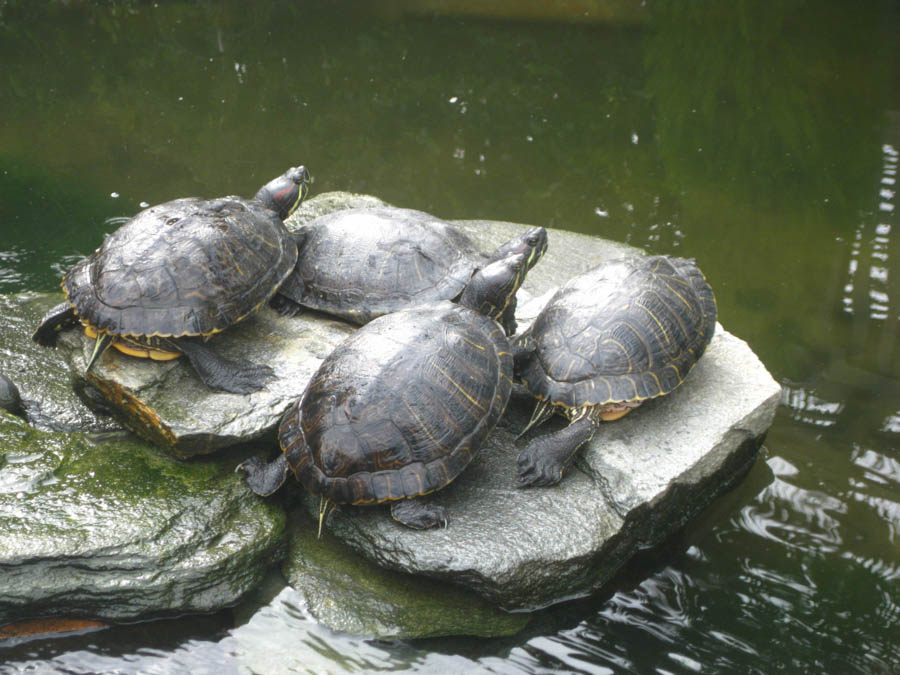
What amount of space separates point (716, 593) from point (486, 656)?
1283mm

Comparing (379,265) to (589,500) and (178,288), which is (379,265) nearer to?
(178,288)

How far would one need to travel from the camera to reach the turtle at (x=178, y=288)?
4.06 meters

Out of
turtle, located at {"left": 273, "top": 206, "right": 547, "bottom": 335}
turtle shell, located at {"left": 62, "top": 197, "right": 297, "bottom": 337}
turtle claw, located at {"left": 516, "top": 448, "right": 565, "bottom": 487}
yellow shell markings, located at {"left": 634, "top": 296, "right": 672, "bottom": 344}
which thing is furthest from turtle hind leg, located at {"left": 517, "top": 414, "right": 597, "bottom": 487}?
turtle shell, located at {"left": 62, "top": 197, "right": 297, "bottom": 337}

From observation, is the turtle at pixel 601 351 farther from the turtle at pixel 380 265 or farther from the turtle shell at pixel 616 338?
the turtle at pixel 380 265

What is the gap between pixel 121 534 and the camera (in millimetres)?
3562

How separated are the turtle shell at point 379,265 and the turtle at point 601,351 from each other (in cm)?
65

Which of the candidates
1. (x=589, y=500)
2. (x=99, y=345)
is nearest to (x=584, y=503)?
(x=589, y=500)

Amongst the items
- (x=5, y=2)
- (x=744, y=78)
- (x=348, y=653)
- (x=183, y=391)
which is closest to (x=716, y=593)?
(x=348, y=653)

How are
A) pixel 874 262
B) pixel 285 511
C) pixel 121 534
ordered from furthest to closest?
pixel 874 262 < pixel 285 511 < pixel 121 534

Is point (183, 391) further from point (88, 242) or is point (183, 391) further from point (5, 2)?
point (5, 2)

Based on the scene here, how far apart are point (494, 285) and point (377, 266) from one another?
0.77 m

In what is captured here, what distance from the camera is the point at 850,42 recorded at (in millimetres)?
11164

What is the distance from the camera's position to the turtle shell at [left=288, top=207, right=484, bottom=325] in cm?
470

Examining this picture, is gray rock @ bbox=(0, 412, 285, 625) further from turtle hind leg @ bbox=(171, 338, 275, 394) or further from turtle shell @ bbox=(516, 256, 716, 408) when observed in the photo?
turtle shell @ bbox=(516, 256, 716, 408)
